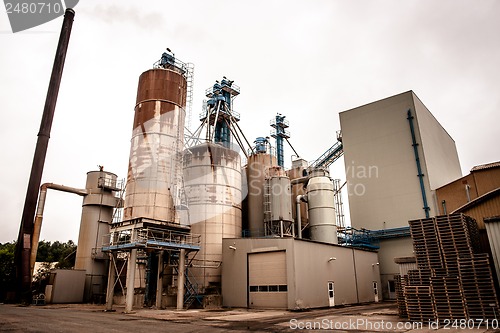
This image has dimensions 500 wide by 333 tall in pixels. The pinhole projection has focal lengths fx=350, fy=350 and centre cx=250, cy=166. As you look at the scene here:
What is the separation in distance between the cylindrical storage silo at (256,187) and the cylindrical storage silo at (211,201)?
154 inches

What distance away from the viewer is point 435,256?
1673 centimetres

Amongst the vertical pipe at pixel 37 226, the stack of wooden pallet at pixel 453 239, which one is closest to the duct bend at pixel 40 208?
the vertical pipe at pixel 37 226

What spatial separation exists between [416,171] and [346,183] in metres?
7.83

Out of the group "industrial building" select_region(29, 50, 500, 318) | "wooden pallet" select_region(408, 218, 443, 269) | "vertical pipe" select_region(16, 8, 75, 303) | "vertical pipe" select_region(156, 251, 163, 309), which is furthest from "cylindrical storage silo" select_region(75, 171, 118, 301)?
"wooden pallet" select_region(408, 218, 443, 269)

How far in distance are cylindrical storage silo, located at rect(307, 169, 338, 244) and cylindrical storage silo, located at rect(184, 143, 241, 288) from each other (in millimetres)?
8065

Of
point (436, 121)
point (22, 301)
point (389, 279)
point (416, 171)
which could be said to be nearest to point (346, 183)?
point (416, 171)

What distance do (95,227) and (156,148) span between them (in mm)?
13733

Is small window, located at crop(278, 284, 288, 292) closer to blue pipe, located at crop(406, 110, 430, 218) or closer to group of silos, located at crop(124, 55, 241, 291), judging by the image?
group of silos, located at crop(124, 55, 241, 291)

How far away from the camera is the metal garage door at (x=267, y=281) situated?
2408cm

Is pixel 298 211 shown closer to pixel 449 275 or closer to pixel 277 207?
pixel 277 207

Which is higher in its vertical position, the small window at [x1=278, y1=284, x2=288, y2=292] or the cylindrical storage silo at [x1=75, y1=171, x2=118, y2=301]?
the cylindrical storage silo at [x1=75, y1=171, x2=118, y2=301]

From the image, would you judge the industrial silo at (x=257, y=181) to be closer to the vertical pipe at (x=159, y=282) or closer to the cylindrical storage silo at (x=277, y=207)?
the cylindrical storage silo at (x=277, y=207)

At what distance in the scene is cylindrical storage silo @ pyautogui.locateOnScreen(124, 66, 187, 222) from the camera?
90.8 ft

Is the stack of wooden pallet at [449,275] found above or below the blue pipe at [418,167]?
below
